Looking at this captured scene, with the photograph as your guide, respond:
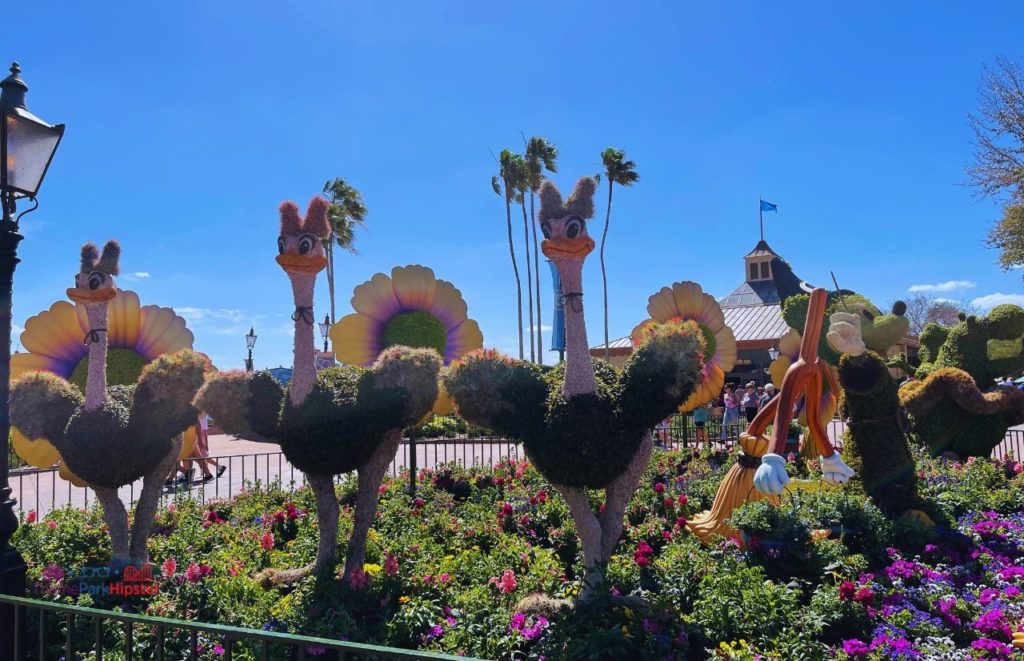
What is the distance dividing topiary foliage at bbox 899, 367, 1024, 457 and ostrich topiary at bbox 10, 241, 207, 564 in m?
8.52

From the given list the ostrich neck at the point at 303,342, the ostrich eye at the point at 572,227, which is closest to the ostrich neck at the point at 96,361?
the ostrich neck at the point at 303,342

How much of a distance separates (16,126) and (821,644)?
16.8 feet

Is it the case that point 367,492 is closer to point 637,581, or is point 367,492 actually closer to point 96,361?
point 637,581

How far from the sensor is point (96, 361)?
17.7 ft

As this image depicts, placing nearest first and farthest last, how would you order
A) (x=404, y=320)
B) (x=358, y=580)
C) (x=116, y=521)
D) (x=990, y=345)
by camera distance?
(x=358, y=580)
(x=116, y=521)
(x=404, y=320)
(x=990, y=345)

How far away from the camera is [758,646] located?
366cm

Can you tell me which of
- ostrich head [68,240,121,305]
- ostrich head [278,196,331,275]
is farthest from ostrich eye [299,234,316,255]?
ostrich head [68,240,121,305]

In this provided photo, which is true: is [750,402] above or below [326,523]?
above

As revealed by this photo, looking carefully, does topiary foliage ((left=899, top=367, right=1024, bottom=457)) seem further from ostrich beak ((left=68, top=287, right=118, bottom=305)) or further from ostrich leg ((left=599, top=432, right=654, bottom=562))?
ostrich beak ((left=68, top=287, right=118, bottom=305))

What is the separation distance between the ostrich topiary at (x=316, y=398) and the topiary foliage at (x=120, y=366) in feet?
6.93

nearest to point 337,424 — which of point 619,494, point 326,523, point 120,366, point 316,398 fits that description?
point 316,398

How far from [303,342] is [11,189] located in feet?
6.28

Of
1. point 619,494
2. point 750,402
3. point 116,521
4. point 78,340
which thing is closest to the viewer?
point 619,494

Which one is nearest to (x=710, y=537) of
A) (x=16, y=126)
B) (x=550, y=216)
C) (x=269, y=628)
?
(x=550, y=216)
